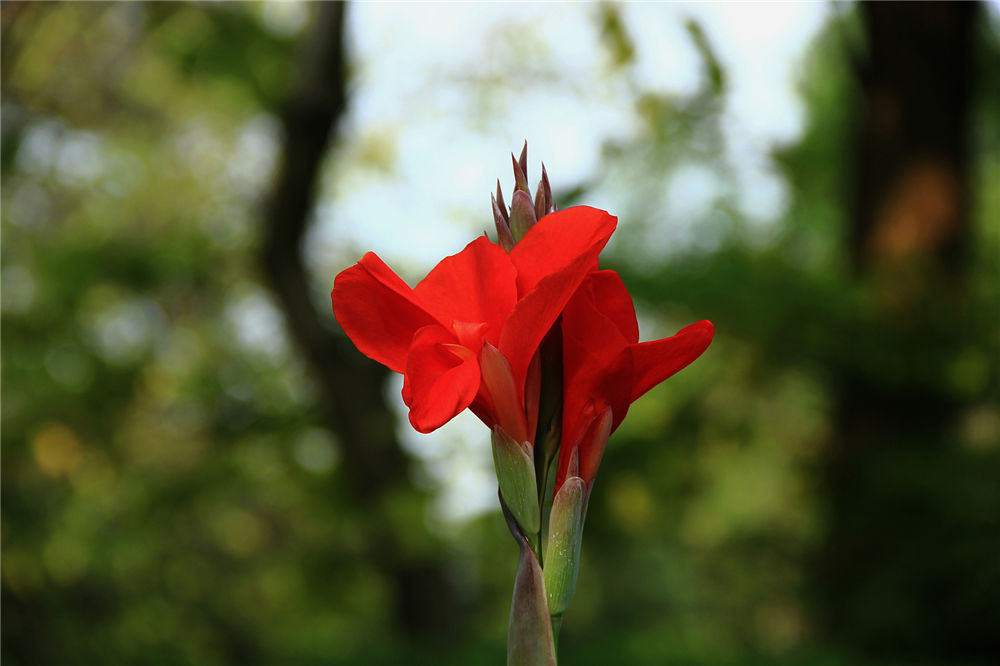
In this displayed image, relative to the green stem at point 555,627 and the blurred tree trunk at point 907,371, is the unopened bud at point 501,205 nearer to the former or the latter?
the green stem at point 555,627

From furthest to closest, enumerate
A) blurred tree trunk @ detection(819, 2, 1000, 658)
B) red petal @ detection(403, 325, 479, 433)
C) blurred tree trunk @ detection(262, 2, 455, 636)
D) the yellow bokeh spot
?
the yellow bokeh spot
blurred tree trunk @ detection(262, 2, 455, 636)
blurred tree trunk @ detection(819, 2, 1000, 658)
red petal @ detection(403, 325, 479, 433)

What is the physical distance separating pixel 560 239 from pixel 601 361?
0.28 feet

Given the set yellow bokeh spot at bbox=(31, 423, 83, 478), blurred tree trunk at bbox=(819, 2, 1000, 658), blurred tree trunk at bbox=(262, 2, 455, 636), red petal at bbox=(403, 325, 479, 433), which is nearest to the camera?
red petal at bbox=(403, 325, 479, 433)

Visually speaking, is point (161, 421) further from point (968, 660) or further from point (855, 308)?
point (968, 660)

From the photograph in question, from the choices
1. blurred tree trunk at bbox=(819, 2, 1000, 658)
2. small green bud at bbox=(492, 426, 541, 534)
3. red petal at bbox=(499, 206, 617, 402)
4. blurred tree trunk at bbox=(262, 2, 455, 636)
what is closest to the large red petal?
red petal at bbox=(499, 206, 617, 402)

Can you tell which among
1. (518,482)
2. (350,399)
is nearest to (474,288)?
(518,482)

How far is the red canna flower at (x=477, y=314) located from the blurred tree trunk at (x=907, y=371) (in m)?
2.87

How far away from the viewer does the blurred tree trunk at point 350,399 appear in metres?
3.77

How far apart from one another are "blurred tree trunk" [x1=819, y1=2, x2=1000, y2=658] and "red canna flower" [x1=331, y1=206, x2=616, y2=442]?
2.87 meters

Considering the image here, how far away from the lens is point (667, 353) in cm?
59

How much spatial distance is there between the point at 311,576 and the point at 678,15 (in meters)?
3.85

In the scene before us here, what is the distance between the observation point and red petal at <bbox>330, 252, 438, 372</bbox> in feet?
1.96

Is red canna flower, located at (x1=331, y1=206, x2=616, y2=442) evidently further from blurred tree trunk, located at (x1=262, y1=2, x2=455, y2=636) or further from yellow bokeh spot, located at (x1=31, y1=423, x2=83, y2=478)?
yellow bokeh spot, located at (x1=31, y1=423, x2=83, y2=478)

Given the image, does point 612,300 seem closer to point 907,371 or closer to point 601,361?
point 601,361
